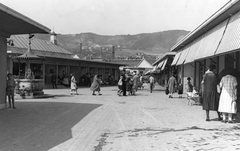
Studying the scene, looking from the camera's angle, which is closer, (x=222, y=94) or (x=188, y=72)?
(x=222, y=94)

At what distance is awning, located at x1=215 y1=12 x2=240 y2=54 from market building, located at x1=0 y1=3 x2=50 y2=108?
6.95 m

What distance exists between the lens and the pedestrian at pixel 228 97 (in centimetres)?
922

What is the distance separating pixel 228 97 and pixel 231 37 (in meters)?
2.12

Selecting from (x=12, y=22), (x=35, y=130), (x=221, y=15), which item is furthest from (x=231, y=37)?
(x=12, y=22)

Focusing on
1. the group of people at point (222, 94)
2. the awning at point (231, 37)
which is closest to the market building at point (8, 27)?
the group of people at point (222, 94)

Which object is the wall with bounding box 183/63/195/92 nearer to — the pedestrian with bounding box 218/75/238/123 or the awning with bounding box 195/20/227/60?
the awning with bounding box 195/20/227/60

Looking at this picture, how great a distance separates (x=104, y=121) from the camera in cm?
982

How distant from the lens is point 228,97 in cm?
933

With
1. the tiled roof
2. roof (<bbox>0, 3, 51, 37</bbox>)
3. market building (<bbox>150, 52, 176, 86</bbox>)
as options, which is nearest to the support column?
roof (<bbox>0, 3, 51, 37</bbox>)

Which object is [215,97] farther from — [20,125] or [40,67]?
[40,67]

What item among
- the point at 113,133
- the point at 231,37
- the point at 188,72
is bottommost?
the point at 113,133

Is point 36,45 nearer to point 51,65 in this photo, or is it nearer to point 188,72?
point 51,65

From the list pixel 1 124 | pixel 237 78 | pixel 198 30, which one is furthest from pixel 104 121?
pixel 198 30

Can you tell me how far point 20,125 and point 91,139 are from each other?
294 cm
